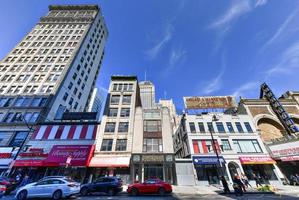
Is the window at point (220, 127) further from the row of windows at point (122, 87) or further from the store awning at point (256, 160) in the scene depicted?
the row of windows at point (122, 87)

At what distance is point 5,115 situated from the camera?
Result: 30.8m

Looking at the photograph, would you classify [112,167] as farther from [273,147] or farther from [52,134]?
[273,147]

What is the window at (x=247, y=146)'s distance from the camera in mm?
26047

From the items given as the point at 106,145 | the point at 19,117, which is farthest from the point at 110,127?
the point at 19,117

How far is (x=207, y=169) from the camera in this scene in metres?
24.9

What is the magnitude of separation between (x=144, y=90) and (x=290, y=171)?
3968 inches

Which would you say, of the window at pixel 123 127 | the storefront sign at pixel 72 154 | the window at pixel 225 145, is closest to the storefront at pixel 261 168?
the window at pixel 225 145

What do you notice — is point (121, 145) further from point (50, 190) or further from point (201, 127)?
point (201, 127)

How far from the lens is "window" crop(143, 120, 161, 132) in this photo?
2821 cm

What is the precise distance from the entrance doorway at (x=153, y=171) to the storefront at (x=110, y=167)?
297 centimetres

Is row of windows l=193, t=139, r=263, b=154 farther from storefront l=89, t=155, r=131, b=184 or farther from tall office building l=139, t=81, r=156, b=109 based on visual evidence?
tall office building l=139, t=81, r=156, b=109

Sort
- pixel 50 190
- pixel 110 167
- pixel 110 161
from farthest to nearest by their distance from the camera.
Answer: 1. pixel 110 167
2. pixel 110 161
3. pixel 50 190

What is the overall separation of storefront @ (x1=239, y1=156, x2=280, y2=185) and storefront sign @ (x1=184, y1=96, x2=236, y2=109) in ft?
38.7

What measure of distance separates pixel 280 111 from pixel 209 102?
14.0 m
